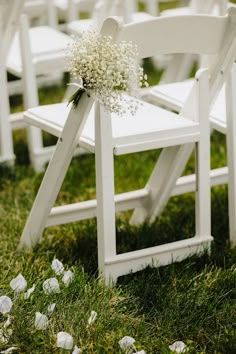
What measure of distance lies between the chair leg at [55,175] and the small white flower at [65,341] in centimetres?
87

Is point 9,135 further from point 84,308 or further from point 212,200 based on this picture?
point 84,308

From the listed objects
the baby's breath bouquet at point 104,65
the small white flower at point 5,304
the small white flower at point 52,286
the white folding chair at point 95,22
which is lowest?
the small white flower at point 52,286

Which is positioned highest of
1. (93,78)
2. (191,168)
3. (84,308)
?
(93,78)

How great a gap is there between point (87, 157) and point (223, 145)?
2.68 feet

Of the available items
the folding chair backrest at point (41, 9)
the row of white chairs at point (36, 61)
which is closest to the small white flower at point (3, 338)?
the row of white chairs at point (36, 61)

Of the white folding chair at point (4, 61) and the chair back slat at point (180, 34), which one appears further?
the white folding chair at point (4, 61)

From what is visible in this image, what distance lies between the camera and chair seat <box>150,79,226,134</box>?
471 cm

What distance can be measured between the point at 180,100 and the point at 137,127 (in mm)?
460

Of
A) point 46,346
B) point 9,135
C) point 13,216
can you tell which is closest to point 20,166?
point 9,135

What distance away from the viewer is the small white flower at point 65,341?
3.78 metres

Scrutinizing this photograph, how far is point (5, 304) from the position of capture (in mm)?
3977

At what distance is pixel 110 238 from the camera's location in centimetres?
433

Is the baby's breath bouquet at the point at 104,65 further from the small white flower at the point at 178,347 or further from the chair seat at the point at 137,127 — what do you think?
the small white flower at the point at 178,347

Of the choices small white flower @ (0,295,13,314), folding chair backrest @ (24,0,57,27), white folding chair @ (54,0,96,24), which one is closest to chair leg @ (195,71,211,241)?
small white flower @ (0,295,13,314)
